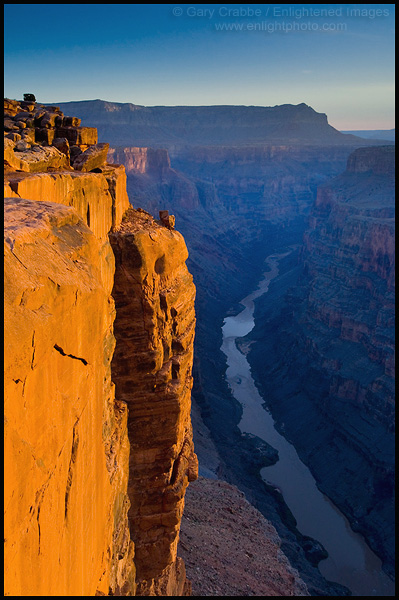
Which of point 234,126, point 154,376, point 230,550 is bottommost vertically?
point 230,550

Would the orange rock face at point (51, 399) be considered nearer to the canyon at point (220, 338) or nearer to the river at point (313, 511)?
the canyon at point (220, 338)

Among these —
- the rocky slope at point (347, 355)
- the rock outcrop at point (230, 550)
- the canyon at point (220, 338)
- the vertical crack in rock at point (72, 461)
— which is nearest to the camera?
the vertical crack in rock at point (72, 461)

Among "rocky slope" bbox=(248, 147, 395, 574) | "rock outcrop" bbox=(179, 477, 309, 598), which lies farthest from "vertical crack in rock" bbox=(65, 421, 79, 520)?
"rocky slope" bbox=(248, 147, 395, 574)

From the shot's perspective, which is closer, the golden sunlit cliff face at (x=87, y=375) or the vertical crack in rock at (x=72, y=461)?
the golden sunlit cliff face at (x=87, y=375)

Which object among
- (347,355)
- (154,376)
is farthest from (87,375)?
(347,355)

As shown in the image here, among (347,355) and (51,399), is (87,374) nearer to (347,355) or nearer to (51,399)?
(51,399)

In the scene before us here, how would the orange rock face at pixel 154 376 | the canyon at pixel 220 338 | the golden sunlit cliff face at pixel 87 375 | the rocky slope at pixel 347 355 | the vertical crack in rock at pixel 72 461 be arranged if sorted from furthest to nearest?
the rocky slope at pixel 347 355 → the orange rock face at pixel 154 376 → the canyon at pixel 220 338 → the vertical crack in rock at pixel 72 461 → the golden sunlit cliff face at pixel 87 375

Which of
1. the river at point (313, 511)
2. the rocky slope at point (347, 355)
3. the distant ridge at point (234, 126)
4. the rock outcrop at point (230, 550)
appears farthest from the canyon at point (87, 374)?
the distant ridge at point (234, 126)

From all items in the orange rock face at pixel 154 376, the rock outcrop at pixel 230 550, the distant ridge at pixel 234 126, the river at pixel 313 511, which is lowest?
the river at pixel 313 511
